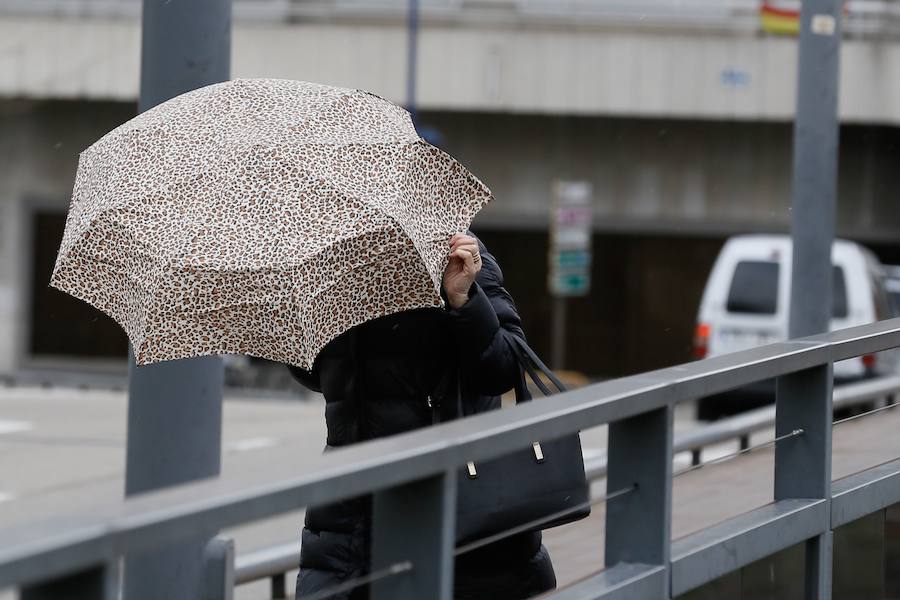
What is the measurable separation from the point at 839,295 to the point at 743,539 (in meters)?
13.6

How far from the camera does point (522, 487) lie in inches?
130

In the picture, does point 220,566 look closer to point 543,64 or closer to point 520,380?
point 520,380

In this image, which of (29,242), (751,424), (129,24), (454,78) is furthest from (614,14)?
(751,424)

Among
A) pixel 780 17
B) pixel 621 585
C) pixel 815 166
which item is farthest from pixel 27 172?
pixel 621 585

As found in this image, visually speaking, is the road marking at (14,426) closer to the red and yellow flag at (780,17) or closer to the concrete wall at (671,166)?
the concrete wall at (671,166)

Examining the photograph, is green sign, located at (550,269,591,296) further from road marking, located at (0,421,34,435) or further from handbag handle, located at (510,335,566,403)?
handbag handle, located at (510,335,566,403)

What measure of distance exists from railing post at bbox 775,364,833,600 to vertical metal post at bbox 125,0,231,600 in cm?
163

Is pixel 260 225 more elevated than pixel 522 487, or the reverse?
pixel 260 225

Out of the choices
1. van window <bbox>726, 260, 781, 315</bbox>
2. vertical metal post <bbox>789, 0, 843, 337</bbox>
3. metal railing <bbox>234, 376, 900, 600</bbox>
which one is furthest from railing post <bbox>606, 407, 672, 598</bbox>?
van window <bbox>726, 260, 781, 315</bbox>

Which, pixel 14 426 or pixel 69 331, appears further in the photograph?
pixel 69 331

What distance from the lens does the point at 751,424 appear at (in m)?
9.81

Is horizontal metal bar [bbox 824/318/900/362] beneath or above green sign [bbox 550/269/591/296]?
above

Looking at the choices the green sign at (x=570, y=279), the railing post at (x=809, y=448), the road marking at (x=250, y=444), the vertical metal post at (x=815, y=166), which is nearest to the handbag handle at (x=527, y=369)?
the railing post at (x=809, y=448)

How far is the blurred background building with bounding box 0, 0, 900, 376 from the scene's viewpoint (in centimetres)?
2641
